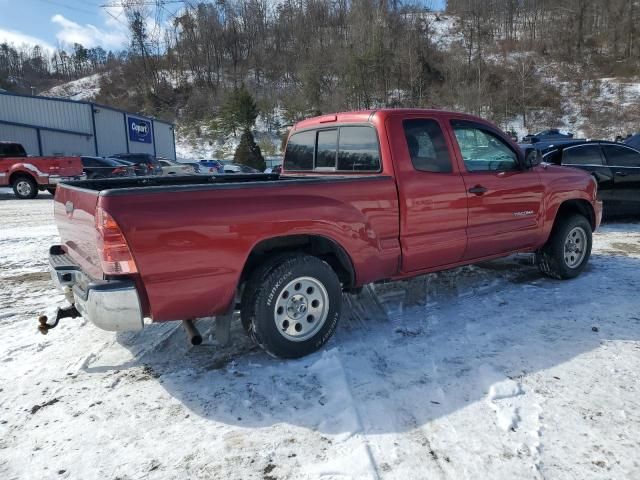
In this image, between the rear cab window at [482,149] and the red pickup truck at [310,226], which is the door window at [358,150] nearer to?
the red pickup truck at [310,226]

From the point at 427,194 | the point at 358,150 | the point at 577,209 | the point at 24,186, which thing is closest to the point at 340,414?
the point at 427,194

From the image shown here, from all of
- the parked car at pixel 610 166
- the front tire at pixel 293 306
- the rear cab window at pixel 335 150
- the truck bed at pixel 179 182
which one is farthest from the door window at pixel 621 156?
the front tire at pixel 293 306

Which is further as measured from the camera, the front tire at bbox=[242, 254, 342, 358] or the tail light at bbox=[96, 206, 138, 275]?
the front tire at bbox=[242, 254, 342, 358]

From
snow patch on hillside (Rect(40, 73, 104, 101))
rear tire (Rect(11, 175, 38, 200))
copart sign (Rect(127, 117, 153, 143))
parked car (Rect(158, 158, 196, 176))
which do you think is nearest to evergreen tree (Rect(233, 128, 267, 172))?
copart sign (Rect(127, 117, 153, 143))

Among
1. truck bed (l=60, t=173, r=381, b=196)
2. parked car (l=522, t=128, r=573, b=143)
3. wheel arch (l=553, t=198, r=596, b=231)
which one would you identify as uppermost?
parked car (l=522, t=128, r=573, b=143)

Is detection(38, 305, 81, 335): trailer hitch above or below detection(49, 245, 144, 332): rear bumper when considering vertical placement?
below

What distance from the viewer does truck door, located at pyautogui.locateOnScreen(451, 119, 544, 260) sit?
442cm

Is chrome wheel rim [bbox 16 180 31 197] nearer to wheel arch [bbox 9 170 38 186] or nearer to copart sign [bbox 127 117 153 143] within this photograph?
wheel arch [bbox 9 170 38 186]

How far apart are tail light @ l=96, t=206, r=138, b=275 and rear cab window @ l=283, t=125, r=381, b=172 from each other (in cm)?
216

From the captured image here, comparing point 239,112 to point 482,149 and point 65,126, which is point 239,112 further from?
point 482,149

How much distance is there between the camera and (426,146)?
416cm

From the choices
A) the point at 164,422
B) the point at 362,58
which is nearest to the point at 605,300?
the point at 164,422

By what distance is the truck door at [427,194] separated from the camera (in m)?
3.91

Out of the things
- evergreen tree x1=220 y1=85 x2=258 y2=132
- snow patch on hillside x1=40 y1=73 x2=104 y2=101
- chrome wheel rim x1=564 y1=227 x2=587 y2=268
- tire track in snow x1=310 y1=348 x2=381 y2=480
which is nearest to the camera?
tire track in snow x1=310 y1=348 x2=381 y2=480
